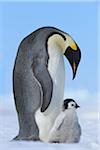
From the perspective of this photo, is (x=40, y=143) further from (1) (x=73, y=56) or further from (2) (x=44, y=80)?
(1) (x=73, y=56)

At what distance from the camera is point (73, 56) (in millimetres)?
1991

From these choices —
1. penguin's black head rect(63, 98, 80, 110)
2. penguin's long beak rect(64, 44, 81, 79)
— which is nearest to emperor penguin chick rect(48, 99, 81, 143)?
penguin's black head rect(63, 98, 80, 110)

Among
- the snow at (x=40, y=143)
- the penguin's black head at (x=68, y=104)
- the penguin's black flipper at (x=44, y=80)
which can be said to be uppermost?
the penguin's black flipper at (x=44, y=80)

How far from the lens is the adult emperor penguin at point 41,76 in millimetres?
1966

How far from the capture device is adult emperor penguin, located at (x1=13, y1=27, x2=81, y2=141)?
6.45 feet

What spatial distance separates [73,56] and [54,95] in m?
0.16

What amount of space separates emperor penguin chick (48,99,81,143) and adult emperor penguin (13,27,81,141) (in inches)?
0.8

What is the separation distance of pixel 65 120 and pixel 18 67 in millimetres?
265

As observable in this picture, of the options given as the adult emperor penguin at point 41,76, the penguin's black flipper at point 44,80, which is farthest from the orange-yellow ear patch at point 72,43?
the penguin's black flipper at point 44,80

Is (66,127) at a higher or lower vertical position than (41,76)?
lower

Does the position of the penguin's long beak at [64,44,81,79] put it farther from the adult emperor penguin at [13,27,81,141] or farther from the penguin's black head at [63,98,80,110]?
the penguin's black head at [63,98,80,110]

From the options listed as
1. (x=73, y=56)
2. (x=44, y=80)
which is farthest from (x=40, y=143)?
(x=73, y=56)

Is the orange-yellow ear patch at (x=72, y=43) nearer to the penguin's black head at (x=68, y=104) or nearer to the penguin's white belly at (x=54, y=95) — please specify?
the penguin's white belly at (x=54, y=95)

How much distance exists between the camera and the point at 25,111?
1.98 metres
